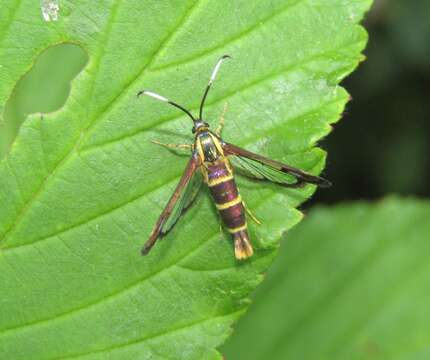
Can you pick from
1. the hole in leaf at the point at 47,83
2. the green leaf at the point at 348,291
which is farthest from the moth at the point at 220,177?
the green leaf at the point at 348,291

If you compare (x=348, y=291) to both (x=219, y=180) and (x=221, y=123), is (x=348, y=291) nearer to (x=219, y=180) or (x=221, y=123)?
(x=219, y=180)

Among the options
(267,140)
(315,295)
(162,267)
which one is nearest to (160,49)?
(267,140)

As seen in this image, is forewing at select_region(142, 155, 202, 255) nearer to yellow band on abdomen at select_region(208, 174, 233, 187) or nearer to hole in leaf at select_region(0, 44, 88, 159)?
yellow band on abdomen at select_region(208, 174, 233, 187)

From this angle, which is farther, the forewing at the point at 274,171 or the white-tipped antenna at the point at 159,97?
the forewing at the point at 274,171

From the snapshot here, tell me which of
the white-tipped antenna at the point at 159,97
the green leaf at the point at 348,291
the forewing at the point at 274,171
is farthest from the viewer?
the green leaf at the point at 348,291

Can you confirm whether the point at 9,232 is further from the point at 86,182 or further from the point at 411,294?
the point at 411,294

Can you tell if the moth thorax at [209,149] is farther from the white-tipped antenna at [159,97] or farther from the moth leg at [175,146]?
the white-tipped antenna at [159,97]

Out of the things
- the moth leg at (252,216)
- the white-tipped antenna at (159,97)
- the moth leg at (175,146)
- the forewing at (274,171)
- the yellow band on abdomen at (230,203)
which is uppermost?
the white-tipped antenna at (159,97)

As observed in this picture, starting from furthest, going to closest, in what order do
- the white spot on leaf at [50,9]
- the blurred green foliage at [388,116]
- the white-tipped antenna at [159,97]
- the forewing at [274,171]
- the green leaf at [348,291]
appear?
the blurred green foliage at [388,116], the green leaf at [348,291], the forewing at [274,171], the white-tipped antenna at [159,97], the white spot on leaf at [50,9]
